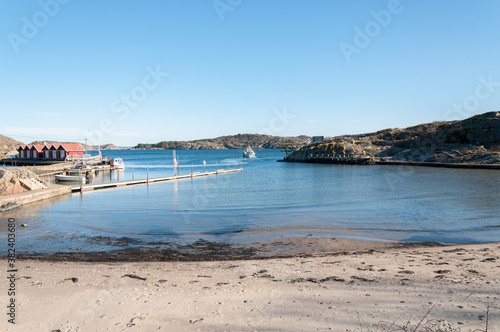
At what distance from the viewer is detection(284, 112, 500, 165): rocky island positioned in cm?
7256

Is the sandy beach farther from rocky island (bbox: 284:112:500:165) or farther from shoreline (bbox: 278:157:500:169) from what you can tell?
rocky island (bbox: 284:112:500:165)

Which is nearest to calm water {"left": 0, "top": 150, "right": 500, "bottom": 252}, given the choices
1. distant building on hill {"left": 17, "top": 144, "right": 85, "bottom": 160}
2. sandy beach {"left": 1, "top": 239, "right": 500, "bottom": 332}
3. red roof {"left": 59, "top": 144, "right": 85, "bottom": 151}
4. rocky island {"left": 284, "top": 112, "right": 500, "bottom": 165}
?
sandy beach {"left": 1, "top": 239, "right": 500, "bottom": 332}

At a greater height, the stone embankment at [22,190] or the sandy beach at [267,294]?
the stone embankment at [22,190]

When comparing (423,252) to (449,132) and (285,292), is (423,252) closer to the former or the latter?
(285,292)

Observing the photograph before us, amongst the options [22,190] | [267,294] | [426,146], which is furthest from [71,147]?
[426,146]

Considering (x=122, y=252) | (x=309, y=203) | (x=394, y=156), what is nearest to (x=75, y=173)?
(x=309, y=203)

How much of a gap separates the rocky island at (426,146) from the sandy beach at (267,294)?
219ft

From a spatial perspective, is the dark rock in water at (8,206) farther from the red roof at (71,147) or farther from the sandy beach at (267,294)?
the red roof at (71,147)

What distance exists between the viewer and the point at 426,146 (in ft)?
287

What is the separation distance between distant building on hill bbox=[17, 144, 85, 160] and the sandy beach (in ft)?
259

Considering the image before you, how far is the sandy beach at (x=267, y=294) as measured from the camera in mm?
5992

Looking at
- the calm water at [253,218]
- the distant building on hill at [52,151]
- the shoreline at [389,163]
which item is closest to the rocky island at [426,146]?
the shoreline at [389,163]

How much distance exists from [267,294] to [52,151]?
89777mm

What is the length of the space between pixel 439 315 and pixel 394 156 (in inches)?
3584
